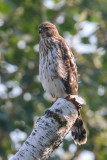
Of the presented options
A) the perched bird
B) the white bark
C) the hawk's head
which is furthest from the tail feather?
the hawk's head

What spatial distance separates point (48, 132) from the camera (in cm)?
398

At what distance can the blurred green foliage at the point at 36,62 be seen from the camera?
27.7ft

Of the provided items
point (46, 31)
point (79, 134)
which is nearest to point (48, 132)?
point (79, 134)

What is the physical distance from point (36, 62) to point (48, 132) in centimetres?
482

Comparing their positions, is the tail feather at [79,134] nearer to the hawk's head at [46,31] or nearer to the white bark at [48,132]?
the white bark at [48,132]

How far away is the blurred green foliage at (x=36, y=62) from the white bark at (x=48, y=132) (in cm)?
388

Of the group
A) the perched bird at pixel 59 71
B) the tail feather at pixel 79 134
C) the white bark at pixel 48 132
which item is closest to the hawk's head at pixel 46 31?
the perched bird at pixel 59 71

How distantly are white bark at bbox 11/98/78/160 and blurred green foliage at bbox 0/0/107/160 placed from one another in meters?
3.88

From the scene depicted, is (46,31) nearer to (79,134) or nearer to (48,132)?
(79,134)

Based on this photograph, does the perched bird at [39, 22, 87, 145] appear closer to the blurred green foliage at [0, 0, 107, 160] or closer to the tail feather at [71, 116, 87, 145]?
the tail feather at [71, 116, 87, 145]

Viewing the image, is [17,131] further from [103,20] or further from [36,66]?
[103,20]

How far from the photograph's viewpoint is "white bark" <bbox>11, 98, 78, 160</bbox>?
378 cm

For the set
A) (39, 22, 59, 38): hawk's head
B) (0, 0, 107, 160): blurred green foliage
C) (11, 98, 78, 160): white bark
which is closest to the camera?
(11, 98, 78, 160): white bark

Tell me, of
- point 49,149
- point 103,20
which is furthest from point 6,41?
point 49,149
